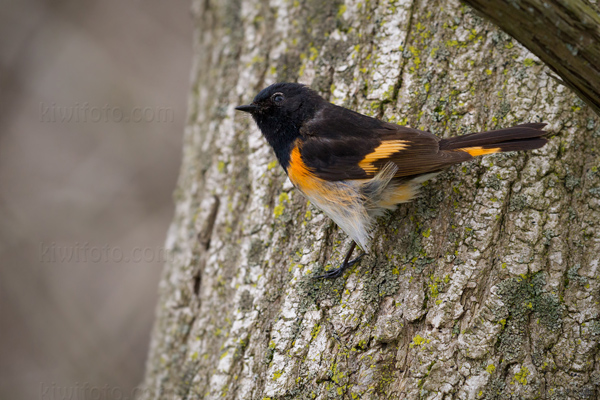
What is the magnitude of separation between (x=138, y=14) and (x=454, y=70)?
19.5ft

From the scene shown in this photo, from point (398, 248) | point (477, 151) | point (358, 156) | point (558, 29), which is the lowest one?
point (398, 248)

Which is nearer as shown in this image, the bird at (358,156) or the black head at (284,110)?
the bird at (358,156)

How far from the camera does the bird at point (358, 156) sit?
2.42 meters

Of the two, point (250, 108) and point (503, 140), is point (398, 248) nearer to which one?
point (503, 140)

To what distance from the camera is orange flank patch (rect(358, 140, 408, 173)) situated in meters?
2.53

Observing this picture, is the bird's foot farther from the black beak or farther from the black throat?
the black beak

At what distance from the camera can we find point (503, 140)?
232cm

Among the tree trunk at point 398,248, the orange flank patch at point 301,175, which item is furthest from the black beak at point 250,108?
the orange flank patch at point 301,175

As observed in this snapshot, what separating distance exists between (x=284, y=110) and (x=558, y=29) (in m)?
1.65

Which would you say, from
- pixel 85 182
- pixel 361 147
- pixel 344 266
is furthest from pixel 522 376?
pixel 85 182

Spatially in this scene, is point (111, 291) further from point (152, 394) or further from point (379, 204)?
point (379, 204)

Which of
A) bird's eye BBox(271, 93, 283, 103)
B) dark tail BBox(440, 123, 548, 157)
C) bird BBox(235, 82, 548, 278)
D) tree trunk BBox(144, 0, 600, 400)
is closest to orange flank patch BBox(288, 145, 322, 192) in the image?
bird BBox(235, 82, 548, 278)

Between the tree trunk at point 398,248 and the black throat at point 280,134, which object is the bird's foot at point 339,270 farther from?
the black throat at point 280,134

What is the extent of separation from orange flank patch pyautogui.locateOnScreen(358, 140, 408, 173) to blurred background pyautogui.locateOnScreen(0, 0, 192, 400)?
14.8ft
